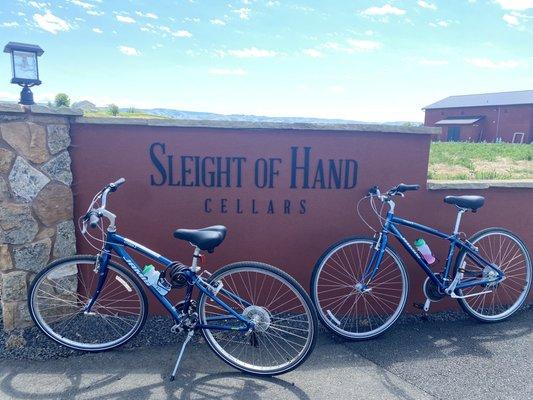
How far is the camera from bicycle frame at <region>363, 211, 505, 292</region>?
3.41 metres

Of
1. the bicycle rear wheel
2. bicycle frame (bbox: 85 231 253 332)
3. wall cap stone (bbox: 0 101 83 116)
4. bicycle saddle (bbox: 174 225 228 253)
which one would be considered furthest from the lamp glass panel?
the bicycle rear wheel

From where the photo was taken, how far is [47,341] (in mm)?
3275

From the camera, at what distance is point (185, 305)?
2.94 metres

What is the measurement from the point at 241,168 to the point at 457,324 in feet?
7.77

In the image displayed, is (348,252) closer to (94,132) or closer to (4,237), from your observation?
(94,132)

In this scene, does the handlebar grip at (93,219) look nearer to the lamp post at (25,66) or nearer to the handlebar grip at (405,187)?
the lamp post at (25,66)

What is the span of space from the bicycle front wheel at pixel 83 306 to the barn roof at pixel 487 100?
4611 cm

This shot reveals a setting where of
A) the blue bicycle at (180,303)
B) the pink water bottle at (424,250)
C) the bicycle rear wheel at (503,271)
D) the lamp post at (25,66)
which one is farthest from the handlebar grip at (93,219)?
the bicycle rear wheel at (503,271)

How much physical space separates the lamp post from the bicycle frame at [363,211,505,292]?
303 cm

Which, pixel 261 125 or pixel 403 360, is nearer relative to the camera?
pixel 403 360

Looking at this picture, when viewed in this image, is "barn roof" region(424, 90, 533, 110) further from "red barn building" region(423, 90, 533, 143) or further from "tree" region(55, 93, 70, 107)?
"tree" region(55, 93, 70, 107)

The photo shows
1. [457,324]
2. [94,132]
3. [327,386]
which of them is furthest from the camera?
[457,324]

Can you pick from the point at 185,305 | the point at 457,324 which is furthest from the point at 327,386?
the point at 457,324

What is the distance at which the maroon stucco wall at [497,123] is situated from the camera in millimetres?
39719
